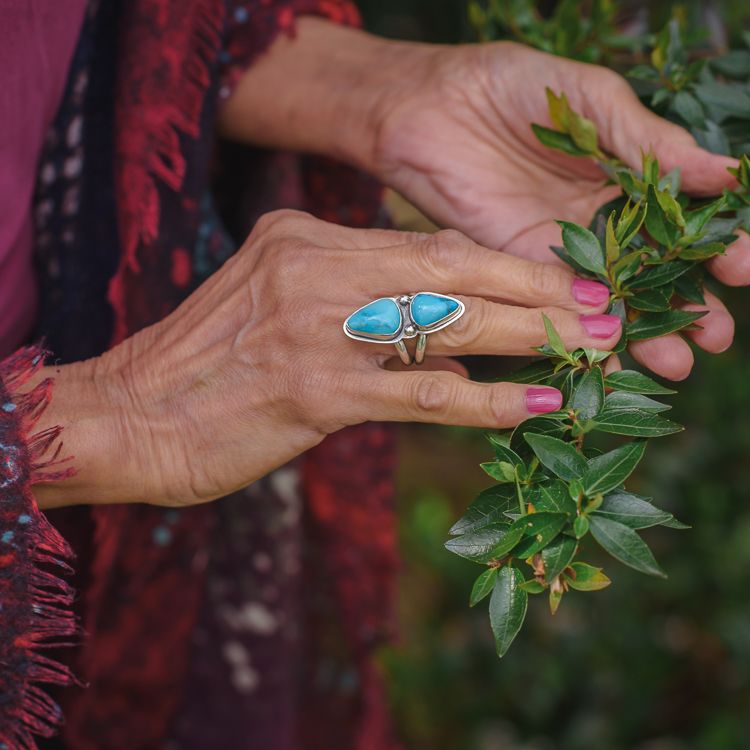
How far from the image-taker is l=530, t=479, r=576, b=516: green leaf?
29.2 inches

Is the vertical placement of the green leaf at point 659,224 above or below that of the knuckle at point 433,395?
above

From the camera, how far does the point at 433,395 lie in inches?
31.2

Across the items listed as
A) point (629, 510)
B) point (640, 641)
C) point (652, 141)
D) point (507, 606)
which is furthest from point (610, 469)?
point (640, 641)

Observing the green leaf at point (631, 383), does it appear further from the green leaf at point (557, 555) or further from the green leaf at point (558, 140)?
the green leaf at point (558, 140)

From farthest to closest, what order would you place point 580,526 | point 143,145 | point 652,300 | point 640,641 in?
point 640,641 < point 143,145 < point 652,300 < point 580,526

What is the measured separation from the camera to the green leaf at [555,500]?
0.74 metres

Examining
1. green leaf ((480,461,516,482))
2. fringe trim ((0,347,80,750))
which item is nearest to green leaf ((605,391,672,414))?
green leaf ((480,461,516,482))

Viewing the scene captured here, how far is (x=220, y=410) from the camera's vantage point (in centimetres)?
86

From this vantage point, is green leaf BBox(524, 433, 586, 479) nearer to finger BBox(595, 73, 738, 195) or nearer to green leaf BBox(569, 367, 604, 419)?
green leaf BBox(569, 367, 604, 419)

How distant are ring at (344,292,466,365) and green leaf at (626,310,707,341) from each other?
0.17 m

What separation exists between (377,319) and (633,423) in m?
0.24

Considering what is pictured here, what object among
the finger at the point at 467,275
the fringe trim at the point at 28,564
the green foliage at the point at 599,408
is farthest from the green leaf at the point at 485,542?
the fringe trim at the point at 28,564

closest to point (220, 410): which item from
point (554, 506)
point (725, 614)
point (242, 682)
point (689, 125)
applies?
point (554, 506)

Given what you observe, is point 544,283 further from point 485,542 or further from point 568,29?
point 568,29
